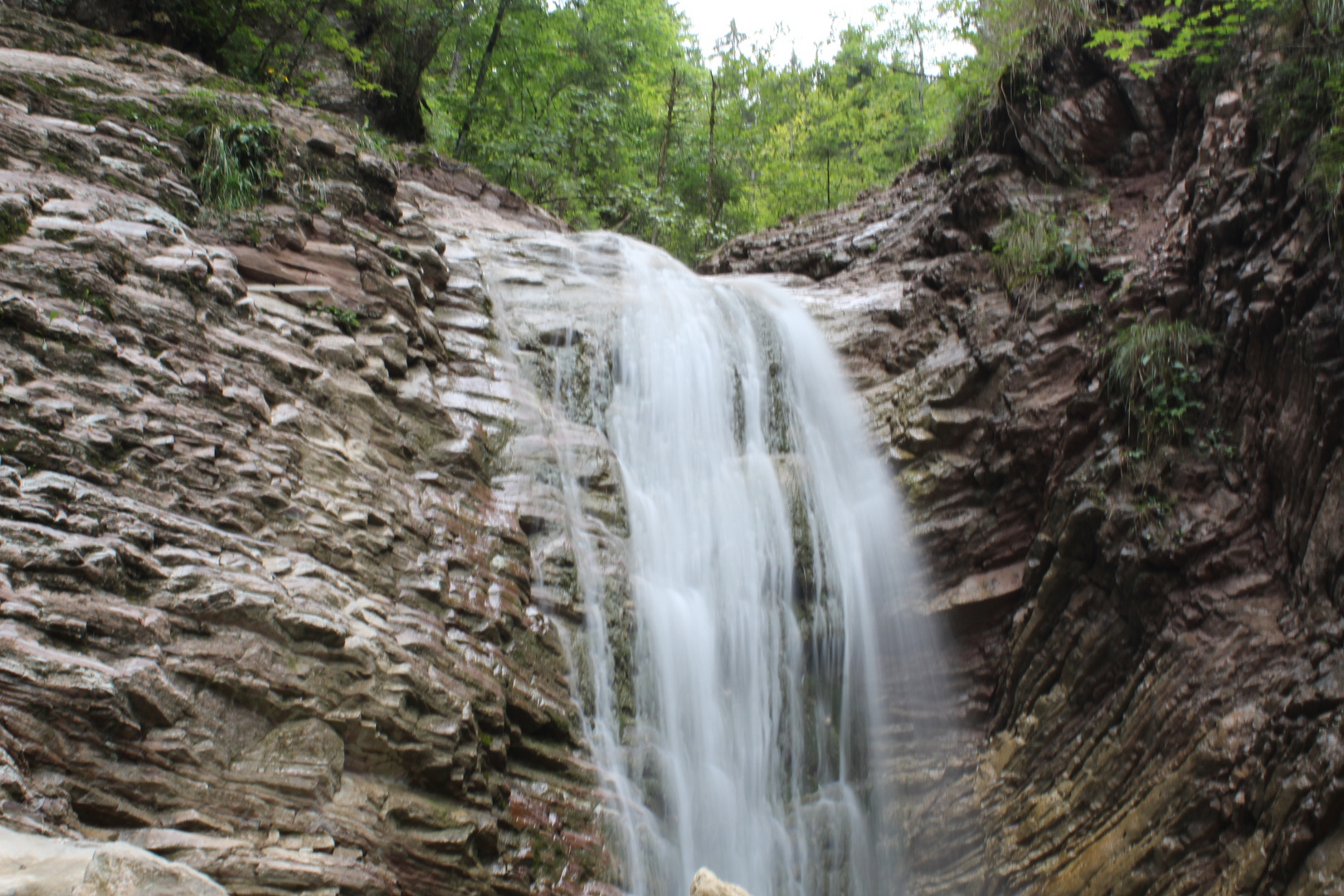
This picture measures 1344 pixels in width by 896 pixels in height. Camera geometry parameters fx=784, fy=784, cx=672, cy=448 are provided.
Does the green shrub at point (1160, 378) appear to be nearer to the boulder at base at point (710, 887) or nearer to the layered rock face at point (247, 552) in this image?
the boulder at base at point (710, 887)

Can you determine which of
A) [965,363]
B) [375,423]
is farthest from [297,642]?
[965,363]

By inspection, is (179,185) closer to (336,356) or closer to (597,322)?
(336,356)

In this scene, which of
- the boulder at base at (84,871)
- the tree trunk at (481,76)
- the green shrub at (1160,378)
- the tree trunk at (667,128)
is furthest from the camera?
the tree trunk at (667,128)

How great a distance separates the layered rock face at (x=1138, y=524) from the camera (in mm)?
5246

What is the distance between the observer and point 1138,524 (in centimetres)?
659

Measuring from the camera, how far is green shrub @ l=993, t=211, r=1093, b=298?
898 centimetres

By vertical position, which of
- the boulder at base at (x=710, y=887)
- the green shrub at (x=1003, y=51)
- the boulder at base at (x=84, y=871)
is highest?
the green shrub at (x=1003, y=51)

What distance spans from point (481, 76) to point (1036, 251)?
40.3 feet

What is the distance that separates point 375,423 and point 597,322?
3.84 m

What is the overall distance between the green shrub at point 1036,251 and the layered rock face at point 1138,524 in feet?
0.46

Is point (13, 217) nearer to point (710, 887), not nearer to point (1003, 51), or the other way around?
point (710, 887)

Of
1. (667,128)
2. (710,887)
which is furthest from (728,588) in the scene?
(667,128)

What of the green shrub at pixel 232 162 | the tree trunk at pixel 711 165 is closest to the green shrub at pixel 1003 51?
the tree trunk at pixel 711 165

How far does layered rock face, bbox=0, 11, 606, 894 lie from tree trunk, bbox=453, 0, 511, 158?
9323 mm
